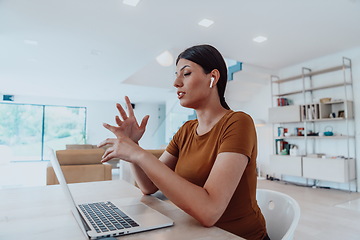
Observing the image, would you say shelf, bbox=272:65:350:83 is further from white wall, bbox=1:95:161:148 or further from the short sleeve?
white wall, bbox=1:95:161:148

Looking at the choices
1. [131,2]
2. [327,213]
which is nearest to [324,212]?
[327,213]

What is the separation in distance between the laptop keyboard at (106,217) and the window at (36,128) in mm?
9474

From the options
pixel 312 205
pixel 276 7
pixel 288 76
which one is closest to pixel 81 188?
pixel 276 7

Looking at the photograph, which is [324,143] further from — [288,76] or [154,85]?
[154,85]

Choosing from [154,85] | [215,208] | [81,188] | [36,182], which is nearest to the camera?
[215,208]

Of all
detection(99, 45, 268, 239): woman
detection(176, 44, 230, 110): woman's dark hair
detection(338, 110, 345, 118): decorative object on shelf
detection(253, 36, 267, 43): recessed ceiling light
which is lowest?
detection(99, 45, 268, 239): woman

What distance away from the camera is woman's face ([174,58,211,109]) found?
927 mm

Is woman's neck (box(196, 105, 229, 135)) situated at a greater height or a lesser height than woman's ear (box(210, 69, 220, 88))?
lesser

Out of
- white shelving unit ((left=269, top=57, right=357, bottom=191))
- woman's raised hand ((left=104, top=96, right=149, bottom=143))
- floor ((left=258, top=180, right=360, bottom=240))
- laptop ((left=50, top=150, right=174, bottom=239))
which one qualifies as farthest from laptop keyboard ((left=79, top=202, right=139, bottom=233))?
white shelving unit ((left=269, top=57, right=357, bottom=191))

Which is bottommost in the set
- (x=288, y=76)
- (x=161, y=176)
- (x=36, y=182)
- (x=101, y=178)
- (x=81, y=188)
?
(x=36, y=182)

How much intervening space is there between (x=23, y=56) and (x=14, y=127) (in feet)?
19.4

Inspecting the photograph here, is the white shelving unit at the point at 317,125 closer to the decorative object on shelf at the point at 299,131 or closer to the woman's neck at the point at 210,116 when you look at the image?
the decorative object on shelf at the point at 299,131

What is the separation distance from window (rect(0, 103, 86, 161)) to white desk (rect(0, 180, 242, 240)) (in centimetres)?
917

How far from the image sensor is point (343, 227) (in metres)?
2.65
